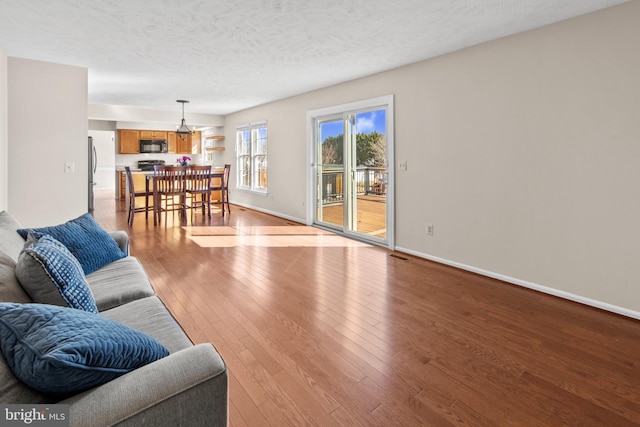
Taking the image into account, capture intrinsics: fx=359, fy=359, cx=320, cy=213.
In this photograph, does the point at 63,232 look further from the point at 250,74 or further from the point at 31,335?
the point at 250,74

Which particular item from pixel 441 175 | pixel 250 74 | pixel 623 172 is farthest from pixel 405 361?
pixel 250 74

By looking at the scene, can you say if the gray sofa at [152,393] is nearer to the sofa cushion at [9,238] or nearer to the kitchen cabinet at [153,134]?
the sofa cushion at [9,238]

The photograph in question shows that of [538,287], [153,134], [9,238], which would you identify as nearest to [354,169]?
[538,287]

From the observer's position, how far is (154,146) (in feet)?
35.7

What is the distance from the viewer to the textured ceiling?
283 centimetres

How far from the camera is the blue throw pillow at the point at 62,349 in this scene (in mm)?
866

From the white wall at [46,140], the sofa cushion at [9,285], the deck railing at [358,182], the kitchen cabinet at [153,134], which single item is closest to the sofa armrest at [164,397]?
the sofa cushion at [9,285]

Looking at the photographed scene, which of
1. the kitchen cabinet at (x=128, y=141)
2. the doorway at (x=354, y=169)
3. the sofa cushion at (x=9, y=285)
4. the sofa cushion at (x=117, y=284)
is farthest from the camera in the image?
the kitchen cabinet at (x=128, y=141)

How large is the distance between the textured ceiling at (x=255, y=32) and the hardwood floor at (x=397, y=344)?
236 centimetres

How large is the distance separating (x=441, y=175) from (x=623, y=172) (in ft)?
5.46

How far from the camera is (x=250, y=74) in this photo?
5016 millimetres

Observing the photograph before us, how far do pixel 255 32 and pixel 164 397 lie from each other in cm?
327

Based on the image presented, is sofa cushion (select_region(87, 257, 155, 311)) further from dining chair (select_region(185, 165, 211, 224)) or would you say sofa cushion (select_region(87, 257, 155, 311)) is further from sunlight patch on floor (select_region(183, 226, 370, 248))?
dining chair (select_region(185, 165, 211, 224))

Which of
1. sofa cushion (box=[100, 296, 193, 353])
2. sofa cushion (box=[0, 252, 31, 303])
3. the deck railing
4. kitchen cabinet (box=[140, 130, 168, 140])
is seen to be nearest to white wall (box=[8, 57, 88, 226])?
the deck railing
